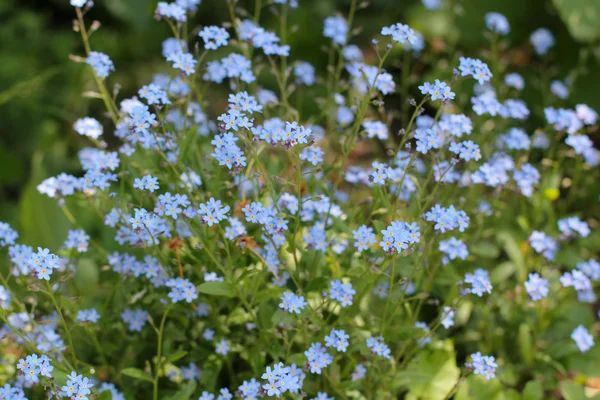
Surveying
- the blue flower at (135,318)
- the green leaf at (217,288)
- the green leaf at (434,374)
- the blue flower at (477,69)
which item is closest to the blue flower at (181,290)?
the green leaf at (217,288)

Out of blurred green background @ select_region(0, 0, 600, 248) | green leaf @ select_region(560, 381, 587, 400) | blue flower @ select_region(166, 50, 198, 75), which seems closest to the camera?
blue flower @ select_region(166, 50, 198, 75)

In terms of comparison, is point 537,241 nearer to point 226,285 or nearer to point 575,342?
point 575,342

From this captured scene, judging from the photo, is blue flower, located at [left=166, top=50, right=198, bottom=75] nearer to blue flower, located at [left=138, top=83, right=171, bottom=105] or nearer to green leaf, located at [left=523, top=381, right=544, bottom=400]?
blue flower, located at [left=138, top=83, right=171, bottom=105]

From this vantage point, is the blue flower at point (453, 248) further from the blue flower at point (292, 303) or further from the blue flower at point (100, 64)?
the blue flower at point (100, 64)

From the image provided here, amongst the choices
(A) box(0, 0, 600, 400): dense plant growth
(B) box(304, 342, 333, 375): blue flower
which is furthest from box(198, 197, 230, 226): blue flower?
(B) box(304, 342, 333, 375): blue flower

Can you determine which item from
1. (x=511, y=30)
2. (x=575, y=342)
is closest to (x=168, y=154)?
(x=575, y=342)

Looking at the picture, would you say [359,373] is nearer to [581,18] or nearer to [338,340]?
[338,340]

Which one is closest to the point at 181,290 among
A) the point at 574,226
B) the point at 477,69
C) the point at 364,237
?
the point at 364,237
